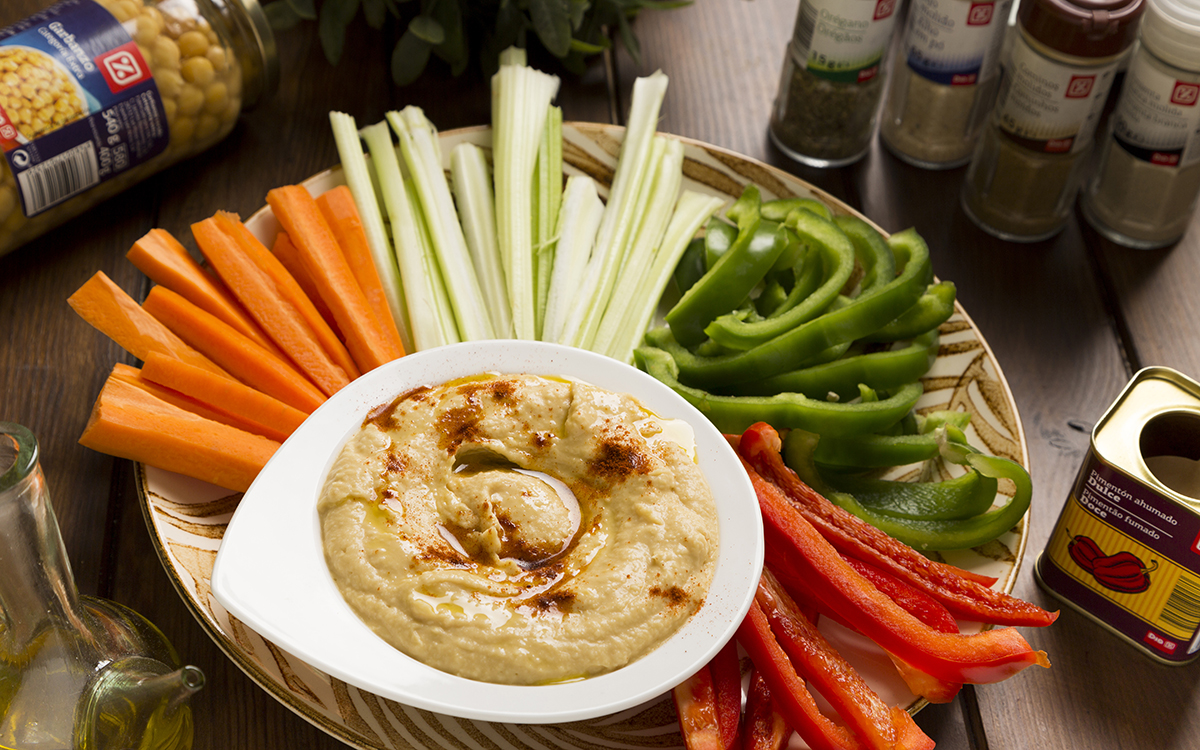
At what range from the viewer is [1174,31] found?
2324 mm

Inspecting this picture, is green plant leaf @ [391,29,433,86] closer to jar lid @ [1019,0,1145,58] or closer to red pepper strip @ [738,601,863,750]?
jar lid @ [1019,0,1145,58]

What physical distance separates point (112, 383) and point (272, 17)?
1.43 meters

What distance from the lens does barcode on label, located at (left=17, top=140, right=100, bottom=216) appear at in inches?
92.3

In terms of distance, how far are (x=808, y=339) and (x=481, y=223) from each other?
36.7 inches

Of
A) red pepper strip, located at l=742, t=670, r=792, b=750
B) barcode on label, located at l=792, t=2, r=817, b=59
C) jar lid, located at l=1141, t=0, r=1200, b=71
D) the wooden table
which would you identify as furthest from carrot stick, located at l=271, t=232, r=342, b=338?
jar lid, located at l=1141, t=0, r=1200, b=71

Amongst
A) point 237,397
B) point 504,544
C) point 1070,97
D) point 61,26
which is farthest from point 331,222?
point 1070,97

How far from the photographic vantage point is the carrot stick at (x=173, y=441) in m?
1.93

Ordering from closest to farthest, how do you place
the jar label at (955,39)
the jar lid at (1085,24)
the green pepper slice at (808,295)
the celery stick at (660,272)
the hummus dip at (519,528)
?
the hummus dip at (519,528)
the green pepper slice at (808,295)
the jar lid at (1085,24)
the celery stick at (660,272)
the jar label at (955,39)

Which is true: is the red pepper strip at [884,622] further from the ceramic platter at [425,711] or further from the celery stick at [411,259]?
the celery stick at [411,259]

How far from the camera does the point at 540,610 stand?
1616 mm

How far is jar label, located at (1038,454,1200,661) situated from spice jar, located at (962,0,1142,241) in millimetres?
1054

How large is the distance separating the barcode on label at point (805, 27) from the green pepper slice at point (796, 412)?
1.12 m

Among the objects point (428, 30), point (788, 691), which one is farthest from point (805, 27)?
point (788, 691)

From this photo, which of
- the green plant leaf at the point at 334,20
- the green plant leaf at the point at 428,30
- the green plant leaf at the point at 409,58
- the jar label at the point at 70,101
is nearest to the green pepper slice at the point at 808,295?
the green plant leaf at the point at 428,30
